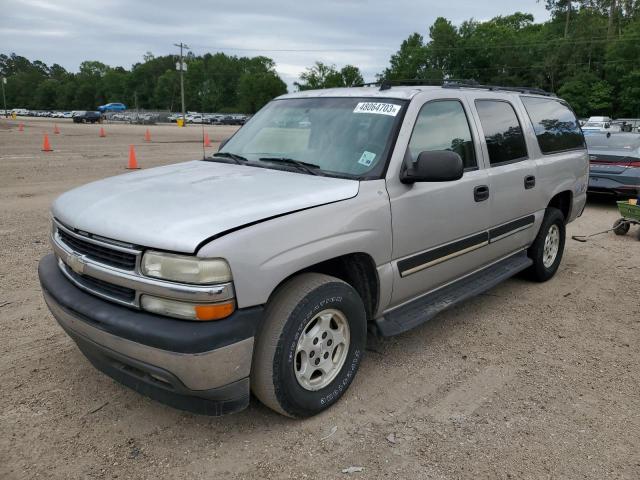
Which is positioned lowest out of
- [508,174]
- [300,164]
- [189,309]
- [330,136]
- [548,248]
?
[548,248]

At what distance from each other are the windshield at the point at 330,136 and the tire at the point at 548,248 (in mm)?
2522

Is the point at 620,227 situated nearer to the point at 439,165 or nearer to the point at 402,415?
the point at 439,165

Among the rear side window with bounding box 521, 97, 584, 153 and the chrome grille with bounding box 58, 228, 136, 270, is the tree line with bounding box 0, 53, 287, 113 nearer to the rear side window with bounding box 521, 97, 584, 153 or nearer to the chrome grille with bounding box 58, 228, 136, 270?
the rear side window with bounding box 521, 97, 584, 153

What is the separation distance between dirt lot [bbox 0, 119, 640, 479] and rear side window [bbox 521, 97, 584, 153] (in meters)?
1.67

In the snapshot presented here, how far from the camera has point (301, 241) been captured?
2754 millimetres

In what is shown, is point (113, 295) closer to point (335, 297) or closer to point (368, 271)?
point (335, 297)

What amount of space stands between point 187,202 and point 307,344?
3.32 feet

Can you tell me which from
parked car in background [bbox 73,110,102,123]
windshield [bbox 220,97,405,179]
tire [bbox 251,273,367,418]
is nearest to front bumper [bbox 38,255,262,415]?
tire [bbox 251,273,367,418]

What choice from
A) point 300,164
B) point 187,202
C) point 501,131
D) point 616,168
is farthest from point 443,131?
point 616,168

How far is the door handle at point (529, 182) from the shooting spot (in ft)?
15.5

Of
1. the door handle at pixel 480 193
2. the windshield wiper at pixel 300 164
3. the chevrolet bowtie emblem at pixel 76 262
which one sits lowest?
the chevrolet bowtie emblem at pixel 76 262

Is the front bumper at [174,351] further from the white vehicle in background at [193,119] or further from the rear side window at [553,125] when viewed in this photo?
the white vehicle in background at [193,119]

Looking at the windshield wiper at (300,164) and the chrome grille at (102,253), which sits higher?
the windshield wiper at (300,164)

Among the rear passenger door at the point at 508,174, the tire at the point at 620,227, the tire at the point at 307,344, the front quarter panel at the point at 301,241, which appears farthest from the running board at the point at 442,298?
the tire at the point at 620,227
